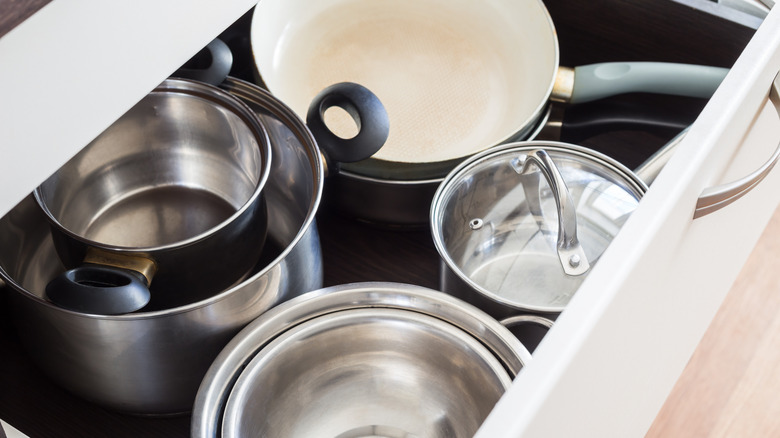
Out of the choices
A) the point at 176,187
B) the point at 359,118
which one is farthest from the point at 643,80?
the point at 176,187

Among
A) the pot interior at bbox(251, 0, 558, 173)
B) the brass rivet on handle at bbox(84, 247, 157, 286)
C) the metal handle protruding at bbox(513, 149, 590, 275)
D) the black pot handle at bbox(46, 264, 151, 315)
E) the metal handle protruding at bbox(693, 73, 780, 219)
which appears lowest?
the black pot handle at bbox(46, 264, 151, 315)

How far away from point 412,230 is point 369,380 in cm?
18

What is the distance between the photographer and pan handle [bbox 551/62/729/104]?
27.8 inches

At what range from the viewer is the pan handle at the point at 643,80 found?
71 centimetres

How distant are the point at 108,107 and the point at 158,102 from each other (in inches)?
12.3

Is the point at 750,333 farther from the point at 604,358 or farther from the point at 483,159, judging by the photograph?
the point at 604,358

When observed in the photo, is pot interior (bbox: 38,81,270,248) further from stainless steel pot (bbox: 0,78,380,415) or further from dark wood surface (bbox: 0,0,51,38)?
dark wood surface (bbox: 0,0,51,38)

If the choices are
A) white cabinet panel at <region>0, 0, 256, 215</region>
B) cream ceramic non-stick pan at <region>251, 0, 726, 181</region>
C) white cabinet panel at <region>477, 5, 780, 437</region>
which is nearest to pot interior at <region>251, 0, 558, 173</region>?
cream ceramic non-stick pan at <region>251, 0, 726, 181</region>

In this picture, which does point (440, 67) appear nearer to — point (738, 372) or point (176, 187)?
point (176, 187)

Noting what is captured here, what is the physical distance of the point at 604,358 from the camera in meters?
0.37

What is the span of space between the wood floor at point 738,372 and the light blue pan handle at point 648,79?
1.31 ft

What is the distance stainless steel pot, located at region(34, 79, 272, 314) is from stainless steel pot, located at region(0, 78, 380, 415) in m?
0.04

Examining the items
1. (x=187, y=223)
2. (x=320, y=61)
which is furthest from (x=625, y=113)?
(x=187, y=223)

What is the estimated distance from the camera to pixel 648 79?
715 mm
